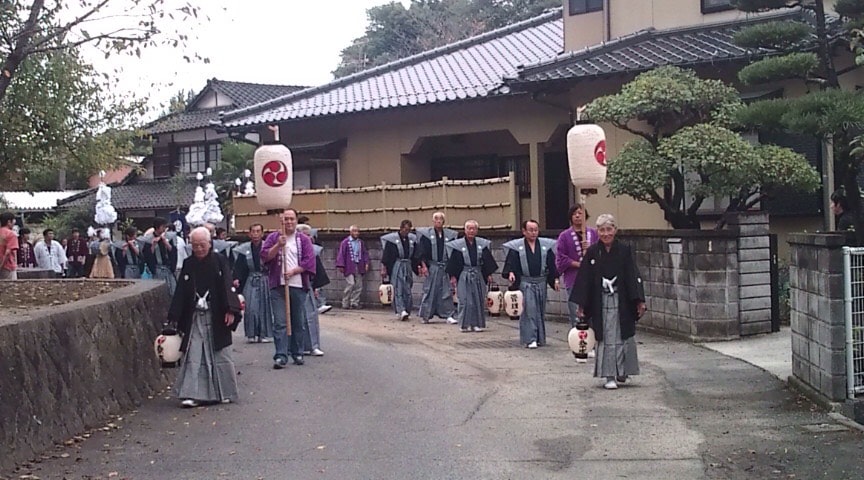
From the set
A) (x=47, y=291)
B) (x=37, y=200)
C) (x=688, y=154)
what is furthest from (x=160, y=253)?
(x=37, y=200)

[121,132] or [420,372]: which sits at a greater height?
[121,132]

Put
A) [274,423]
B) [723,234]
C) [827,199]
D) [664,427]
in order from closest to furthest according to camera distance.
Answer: [664,427] < [274,423] < [723,234] < [827,199]

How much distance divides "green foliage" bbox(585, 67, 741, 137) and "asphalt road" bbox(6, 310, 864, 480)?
3.69 metres

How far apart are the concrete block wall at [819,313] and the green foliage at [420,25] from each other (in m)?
34.1

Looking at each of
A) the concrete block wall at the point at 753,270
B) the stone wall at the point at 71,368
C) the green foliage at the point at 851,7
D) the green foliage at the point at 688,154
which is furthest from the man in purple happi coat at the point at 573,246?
the stone wall at the point at 71,368

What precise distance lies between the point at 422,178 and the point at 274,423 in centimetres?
1471

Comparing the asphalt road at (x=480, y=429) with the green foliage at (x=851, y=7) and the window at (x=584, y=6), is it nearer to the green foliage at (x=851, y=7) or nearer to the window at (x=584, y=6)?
the green foliage at (x=851, y=7)

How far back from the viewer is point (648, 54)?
55.6 ft

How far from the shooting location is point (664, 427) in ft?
27.6

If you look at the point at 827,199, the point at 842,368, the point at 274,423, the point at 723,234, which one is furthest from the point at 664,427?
the point at 827,199

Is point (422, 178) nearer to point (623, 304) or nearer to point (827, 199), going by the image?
point (827, 199)

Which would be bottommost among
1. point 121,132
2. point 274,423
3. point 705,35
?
point 274,423

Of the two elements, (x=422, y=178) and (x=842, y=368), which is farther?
(x=422, y=178)

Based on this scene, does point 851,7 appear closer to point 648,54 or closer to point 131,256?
point 648,54
